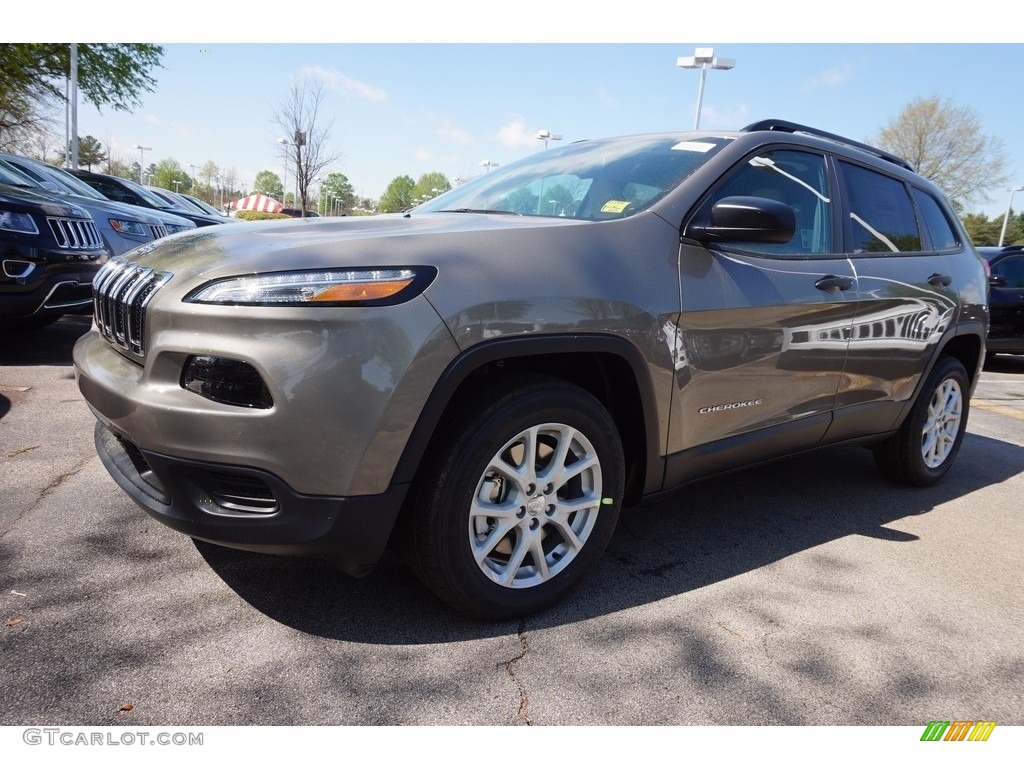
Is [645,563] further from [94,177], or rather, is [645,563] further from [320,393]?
[94,177]

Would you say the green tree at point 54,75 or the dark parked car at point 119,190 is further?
the green tree at point 54,75

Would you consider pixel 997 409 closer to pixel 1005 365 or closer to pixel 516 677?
pixel 1005 365

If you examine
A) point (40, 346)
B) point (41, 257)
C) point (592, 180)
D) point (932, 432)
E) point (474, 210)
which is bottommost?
point (40, 346)

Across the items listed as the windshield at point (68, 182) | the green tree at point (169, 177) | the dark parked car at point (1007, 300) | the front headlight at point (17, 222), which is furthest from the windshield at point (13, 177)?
the green tree at point (169, 177)

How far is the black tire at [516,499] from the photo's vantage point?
201 centimetres

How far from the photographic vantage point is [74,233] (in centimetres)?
530

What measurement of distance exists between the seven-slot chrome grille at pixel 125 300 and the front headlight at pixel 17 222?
3.15m

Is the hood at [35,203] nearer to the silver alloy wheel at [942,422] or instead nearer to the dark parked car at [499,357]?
the dark parked car at [499,357]

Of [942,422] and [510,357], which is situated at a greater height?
[510,357]

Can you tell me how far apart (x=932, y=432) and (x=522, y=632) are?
291 cm

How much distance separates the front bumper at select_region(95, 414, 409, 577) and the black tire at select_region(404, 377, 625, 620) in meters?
0.15

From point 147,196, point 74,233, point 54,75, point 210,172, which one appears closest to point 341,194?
point 210,172

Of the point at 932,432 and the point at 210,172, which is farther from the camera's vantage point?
the point at 210,172

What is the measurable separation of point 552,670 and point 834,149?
2.65 metres
